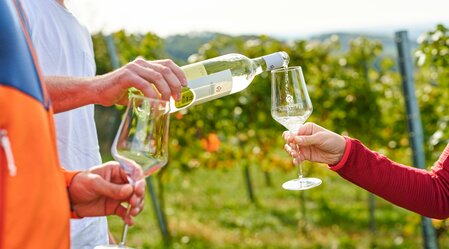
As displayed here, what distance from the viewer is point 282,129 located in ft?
21.9

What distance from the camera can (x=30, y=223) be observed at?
1118 mm

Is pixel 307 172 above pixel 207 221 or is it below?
above

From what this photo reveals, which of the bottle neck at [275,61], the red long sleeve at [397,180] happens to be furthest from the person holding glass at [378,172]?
the bottle neck at [275,61]

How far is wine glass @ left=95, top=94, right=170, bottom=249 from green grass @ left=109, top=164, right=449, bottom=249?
4600mm

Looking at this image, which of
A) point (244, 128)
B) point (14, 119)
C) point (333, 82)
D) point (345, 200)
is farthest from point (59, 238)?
point (345, 200)

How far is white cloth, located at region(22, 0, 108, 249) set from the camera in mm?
2062

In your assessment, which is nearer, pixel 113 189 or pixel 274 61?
pixel 113 189

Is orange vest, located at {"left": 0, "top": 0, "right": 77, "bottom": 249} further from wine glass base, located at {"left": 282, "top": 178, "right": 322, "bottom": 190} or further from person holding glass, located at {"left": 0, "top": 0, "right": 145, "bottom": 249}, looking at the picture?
wine glass base, located at {"left": 282, "top": 178, "right": 322, "bottom": 190}

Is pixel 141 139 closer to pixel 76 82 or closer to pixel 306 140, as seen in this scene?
pixel 76 82

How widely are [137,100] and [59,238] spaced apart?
0.37m

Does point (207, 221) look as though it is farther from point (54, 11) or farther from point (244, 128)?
point (54, 11)

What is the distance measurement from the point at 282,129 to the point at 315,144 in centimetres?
455

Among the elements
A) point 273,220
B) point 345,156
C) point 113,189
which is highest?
point 113,189

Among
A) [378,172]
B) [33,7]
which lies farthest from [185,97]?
[378,172]
